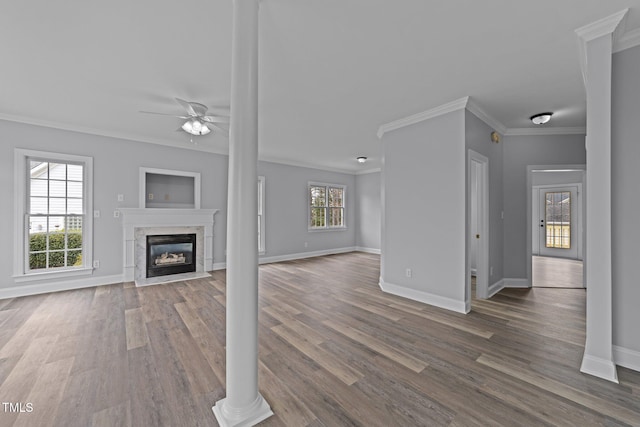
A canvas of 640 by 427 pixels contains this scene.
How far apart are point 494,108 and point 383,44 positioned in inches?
87.2

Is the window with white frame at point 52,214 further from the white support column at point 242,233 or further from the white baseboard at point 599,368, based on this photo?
the white baseboard at point 599,368

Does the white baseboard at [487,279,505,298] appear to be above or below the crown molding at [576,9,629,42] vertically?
below

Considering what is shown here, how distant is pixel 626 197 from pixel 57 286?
7.12m

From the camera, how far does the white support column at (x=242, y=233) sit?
4.92 ft

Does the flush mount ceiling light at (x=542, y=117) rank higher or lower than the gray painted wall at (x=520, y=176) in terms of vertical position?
higher

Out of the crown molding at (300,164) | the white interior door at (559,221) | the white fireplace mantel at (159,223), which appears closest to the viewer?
the white fireplace mantel at (159,223)

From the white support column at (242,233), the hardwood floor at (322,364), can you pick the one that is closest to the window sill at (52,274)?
the hardwood floor at (322,364)

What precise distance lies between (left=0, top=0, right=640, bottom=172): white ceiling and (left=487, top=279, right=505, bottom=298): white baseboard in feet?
8.31

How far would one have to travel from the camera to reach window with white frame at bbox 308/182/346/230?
759cm

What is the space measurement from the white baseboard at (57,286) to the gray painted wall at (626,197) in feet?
21.6

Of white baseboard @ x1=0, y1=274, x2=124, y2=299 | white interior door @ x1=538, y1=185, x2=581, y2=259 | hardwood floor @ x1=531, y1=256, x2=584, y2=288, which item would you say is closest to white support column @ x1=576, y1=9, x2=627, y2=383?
hardwood floor @ x1=531, y1=256, x2=584, y2=288

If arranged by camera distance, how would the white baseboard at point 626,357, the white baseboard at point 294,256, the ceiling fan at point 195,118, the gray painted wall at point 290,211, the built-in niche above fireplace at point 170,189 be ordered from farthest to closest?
the gray painted wall at point 290,211, the white baseboard at point 294,256, the built-in niche above fireplace at point 170,189, the ceiling fan at point 195,118, the white baseboard at point 626,357

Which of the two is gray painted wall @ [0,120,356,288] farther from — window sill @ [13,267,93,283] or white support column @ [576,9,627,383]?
white support column @ [576,9,627,383]

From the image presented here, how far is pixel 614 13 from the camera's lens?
1.86 metres
